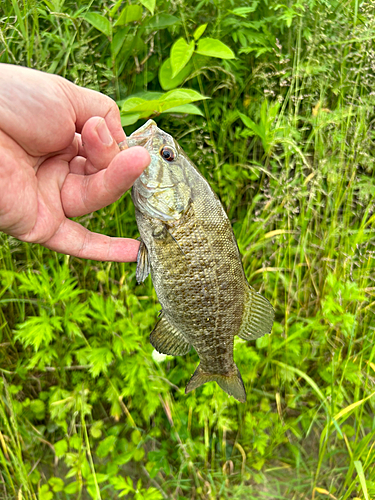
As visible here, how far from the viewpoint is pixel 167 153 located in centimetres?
141

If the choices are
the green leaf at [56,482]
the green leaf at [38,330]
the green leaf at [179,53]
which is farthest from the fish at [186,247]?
the green leaf at [56,482]

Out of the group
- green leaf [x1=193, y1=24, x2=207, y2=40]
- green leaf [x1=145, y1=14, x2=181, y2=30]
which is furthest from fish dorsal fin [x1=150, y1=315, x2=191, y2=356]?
green leaf [x1=145, y1=14, x2=181, y2=30]

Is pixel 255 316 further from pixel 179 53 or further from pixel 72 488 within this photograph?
pixel 72 488

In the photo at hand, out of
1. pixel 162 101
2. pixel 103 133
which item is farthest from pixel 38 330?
pixel 162 101

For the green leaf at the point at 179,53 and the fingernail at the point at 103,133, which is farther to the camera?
the green leaf at the point at 179,53

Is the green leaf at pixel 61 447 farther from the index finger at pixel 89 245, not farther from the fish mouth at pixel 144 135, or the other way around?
the fish mouth at pixel 144 135

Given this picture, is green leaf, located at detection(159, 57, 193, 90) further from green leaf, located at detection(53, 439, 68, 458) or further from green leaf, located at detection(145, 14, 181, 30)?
green leaf, located at detection(53, 439, 68, 458)

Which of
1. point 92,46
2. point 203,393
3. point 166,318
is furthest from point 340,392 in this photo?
point 92,46

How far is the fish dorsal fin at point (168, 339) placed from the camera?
64.8 inches

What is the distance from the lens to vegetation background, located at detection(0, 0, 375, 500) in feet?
6.51

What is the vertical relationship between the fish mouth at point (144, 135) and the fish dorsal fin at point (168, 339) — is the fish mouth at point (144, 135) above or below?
above

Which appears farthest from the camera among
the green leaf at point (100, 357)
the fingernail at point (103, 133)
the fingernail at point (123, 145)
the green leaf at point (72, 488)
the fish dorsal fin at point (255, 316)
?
the green leaf at point (72, 488)

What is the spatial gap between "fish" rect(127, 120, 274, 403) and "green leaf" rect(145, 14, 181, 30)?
0.88m

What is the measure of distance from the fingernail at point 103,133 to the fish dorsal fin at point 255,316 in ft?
2.89
